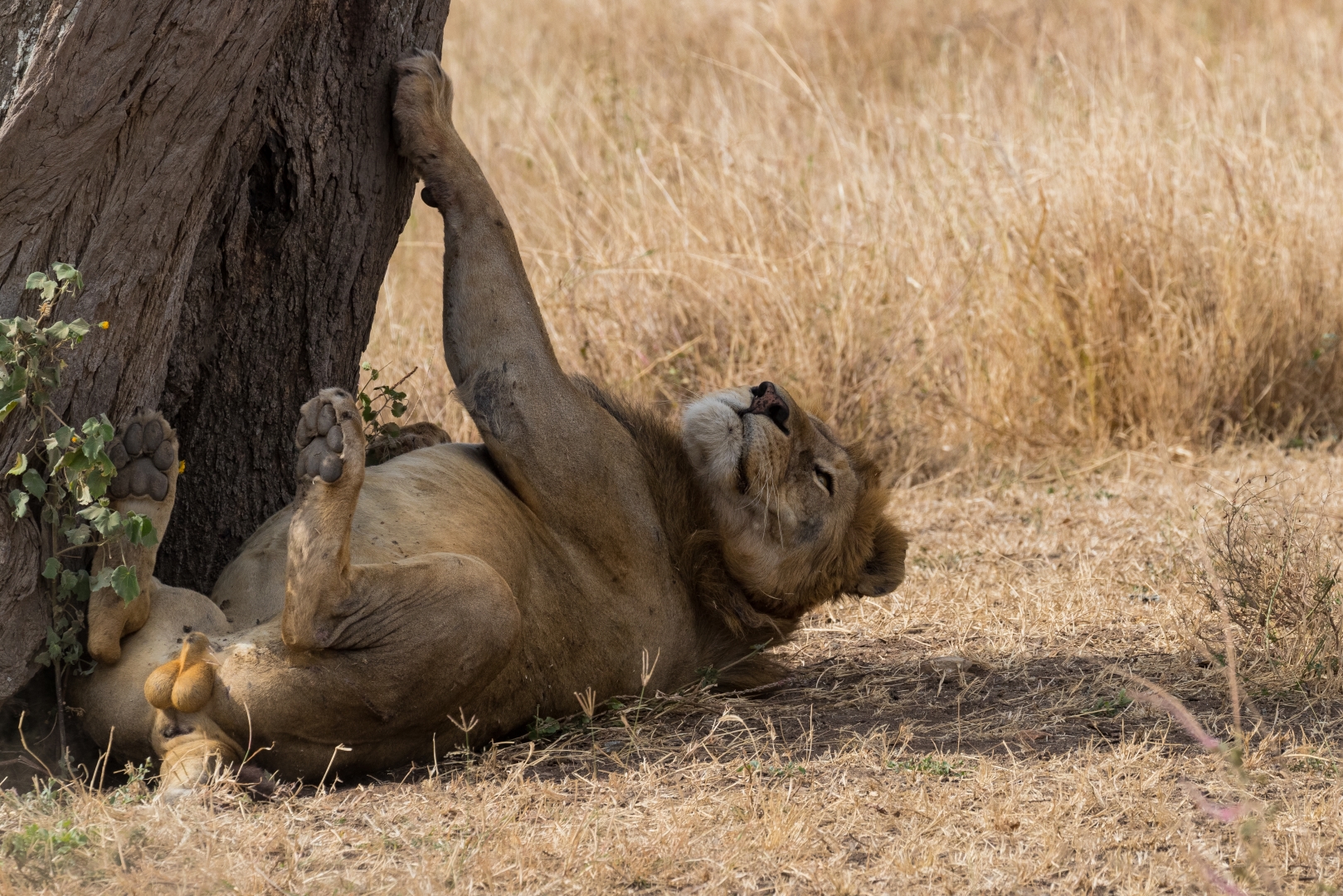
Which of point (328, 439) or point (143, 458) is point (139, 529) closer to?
point (143, 458)

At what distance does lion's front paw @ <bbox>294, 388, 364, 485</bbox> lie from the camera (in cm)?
337

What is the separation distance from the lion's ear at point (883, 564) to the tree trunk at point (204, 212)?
1.85 m

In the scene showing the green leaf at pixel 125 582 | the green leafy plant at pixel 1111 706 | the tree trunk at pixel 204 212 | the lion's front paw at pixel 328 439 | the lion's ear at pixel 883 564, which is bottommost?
the green leafy plant at pixel 1111 706

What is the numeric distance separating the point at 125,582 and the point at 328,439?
560 millimetres

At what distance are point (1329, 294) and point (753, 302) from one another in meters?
3.18

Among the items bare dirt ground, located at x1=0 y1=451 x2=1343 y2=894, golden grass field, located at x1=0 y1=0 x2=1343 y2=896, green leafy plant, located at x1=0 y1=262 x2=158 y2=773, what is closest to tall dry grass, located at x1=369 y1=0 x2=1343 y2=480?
golden grass field, located at x1=0 y1=0 x2=1343 y2=896

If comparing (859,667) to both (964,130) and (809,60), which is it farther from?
(809,60)

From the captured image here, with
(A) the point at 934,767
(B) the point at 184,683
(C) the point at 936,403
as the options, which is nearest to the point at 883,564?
(A) the point at 934,767

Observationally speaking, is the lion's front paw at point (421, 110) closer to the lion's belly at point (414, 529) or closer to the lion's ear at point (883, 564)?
the lion's belly at point (414, 529)

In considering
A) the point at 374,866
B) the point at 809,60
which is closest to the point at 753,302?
the point at 374,866

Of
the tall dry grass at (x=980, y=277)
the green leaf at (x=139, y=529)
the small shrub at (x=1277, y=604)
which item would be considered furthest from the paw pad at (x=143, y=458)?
the tall dry grass at (x=980, y=277)

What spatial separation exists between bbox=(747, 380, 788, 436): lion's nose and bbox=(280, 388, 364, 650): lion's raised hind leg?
1570 mm

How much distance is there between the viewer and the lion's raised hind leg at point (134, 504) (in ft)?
A: 10.8

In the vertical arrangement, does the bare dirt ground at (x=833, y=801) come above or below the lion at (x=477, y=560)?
below
